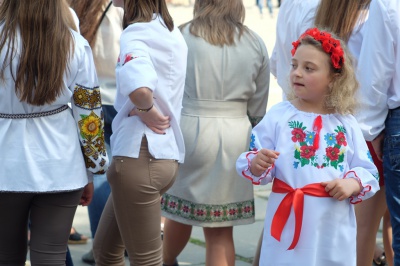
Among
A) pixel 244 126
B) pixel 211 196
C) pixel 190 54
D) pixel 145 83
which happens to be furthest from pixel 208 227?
pixel 145 83

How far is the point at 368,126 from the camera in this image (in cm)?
435

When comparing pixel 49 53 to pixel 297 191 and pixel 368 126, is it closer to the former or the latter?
pixel 297 191

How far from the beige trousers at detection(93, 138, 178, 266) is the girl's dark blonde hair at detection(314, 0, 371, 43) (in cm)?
117

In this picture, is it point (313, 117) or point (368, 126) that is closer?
point (313, 117)

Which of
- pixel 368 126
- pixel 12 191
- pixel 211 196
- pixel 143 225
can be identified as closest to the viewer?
pixel 12 191

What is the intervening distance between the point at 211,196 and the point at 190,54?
0.78m

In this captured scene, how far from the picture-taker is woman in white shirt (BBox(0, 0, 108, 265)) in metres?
3.64

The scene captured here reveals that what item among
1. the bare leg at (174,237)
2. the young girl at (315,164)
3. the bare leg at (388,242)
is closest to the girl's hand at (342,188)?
the young girl at (315,164)

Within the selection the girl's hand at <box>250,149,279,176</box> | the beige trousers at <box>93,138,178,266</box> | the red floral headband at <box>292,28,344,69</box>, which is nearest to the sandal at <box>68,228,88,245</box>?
the beige trousers at <box>93,138,178,266</box>

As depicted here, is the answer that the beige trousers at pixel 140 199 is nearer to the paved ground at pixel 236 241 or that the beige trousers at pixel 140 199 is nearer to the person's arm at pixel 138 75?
the person's arm at pixel 138 75

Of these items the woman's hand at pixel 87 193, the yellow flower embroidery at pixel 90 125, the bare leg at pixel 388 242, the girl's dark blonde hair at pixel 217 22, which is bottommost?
the bare leg at pixel 388 242

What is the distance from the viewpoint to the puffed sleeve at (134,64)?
3682mm

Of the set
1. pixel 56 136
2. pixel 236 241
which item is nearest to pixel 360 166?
pixel 56 136

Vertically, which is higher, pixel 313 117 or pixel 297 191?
pixel 313 117
